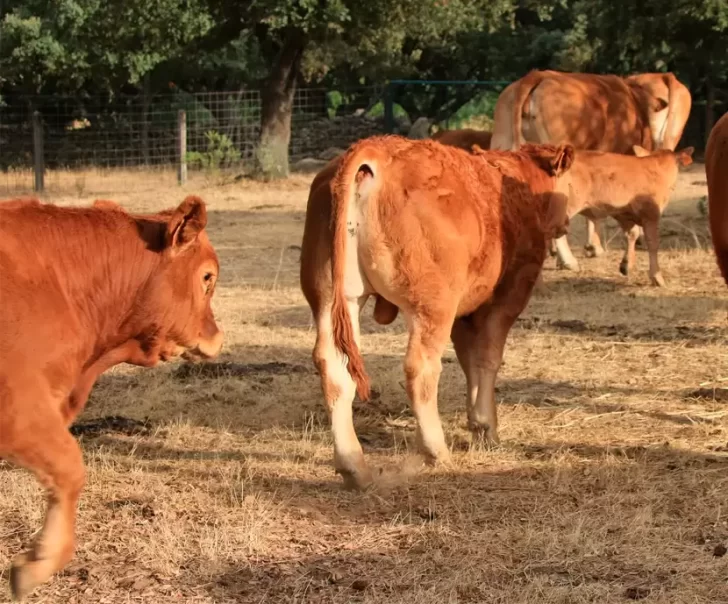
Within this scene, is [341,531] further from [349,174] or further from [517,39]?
[517,39]

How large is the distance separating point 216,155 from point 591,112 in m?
13.2

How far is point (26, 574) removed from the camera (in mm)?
4066

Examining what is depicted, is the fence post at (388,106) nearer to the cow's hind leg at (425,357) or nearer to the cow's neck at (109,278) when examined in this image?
the cow's hind leg at (425,357)

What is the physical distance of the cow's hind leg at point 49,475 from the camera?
410 centimetres

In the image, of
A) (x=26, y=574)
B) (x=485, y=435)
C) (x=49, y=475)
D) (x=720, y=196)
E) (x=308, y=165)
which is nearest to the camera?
(x=26, y=574)

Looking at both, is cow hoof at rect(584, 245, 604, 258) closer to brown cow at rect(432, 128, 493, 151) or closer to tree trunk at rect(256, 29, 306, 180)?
brown cow at rect(432, 128, 493, 151)

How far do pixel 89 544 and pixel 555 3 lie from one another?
30007 mm

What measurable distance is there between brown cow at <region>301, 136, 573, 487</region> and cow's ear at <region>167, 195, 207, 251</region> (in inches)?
29.8

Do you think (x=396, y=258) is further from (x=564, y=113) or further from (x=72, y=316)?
(x=564, y=113)

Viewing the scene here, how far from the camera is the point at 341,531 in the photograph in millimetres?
4938

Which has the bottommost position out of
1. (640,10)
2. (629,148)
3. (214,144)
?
(214,144)

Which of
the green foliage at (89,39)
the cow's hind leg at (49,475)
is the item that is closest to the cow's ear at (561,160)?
the cow's hind leg at (49,475)

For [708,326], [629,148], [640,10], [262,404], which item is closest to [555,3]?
[640,10]

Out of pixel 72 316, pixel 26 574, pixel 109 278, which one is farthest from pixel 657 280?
pixel 26 574
